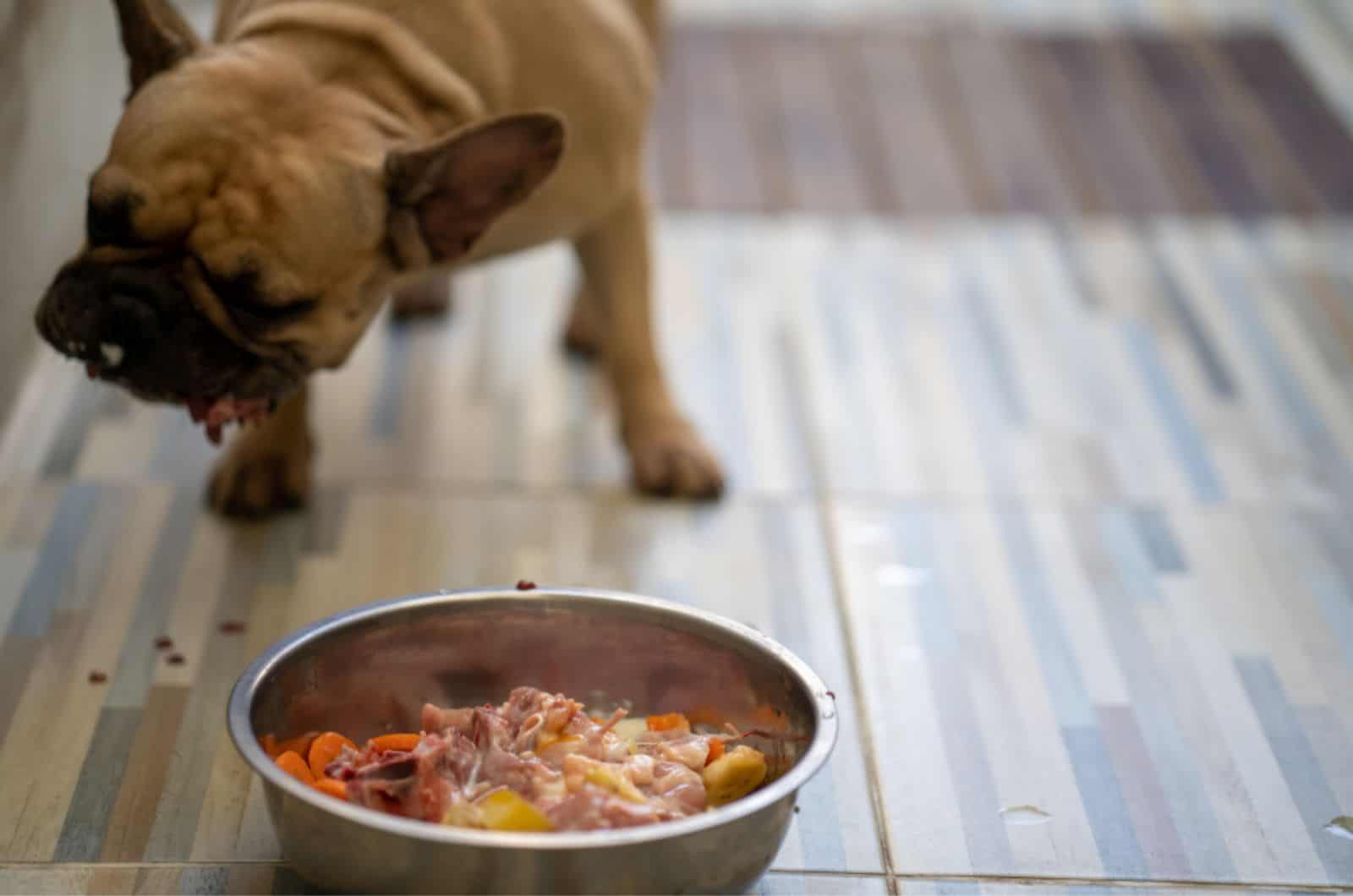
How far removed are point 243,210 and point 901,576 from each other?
108 centimetres

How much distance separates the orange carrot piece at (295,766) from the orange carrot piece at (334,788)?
35 mm

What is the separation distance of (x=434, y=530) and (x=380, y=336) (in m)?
0.71

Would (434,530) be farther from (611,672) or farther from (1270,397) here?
(1270,397)

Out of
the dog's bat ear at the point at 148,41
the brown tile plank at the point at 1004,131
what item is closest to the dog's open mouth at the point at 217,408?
the dog's bat ear at the point at 148,41

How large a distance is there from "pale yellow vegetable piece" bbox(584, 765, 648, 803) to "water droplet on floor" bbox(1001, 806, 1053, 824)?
518 millimetres

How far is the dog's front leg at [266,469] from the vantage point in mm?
2568

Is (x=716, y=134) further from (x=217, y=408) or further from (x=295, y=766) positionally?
(x=295, y=766)

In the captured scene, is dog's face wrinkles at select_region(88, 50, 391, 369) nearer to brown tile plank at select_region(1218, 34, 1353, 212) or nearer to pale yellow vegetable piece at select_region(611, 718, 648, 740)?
pale yellow vegetable piece at select_region(611, 718, 648, 740)

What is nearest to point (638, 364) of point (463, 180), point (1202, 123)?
point (463, 180)

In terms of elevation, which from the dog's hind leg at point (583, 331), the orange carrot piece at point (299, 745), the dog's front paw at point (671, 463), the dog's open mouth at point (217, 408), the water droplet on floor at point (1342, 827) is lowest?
the dog's hind leg at point (583, 331)

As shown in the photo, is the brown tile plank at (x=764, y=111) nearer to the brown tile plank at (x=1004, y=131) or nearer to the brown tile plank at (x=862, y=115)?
the brown tile plank at (x=862, y=115)

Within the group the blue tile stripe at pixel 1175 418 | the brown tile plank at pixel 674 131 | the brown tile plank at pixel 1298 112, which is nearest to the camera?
the blue tile stripe at pixel 1175 418

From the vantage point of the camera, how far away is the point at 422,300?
3225mm

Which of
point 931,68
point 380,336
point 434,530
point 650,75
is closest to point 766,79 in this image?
point 931,68
